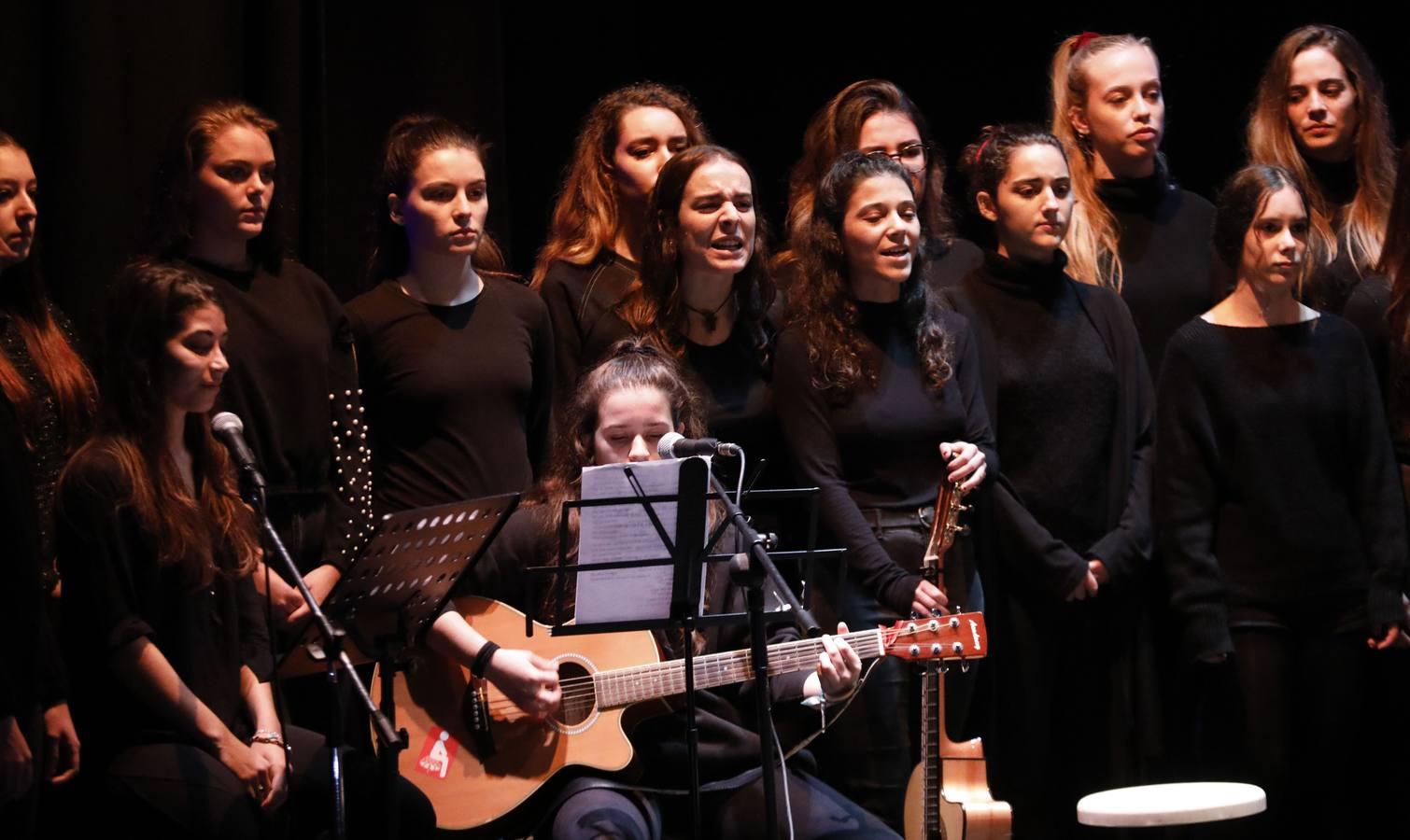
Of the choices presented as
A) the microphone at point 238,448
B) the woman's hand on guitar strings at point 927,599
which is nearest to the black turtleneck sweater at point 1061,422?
the woman's hand on guitar strings at point 927,599

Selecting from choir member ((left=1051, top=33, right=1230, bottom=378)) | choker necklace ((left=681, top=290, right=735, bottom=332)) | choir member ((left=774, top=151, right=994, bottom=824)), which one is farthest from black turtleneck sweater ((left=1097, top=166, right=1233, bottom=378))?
choker necklace ((left=681, top=290, right=735, bottom=332))

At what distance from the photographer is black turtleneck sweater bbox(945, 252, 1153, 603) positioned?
4.28m

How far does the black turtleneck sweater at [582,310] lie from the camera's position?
14.2 ft

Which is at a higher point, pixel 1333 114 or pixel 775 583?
pixel 1333 114

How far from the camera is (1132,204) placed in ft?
15.9

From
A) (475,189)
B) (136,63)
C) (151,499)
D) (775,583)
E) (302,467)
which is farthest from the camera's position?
(136,63)

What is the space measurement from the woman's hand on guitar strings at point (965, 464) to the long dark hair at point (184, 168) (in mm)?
1703

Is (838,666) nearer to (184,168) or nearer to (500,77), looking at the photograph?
(184,168)

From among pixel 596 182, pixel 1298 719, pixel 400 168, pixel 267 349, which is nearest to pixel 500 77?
pixel 596 182

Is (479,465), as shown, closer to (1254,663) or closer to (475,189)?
(475,189)

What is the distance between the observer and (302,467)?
13.1 ft

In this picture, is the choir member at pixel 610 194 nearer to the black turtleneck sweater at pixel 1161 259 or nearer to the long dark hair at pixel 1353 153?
the black turtleneck sweater at pixel 1161 259

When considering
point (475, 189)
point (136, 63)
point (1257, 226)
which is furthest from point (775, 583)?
point (136, 63)

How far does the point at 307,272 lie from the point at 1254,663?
2523mm
